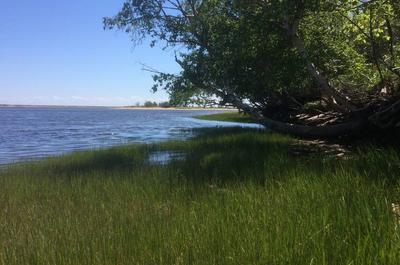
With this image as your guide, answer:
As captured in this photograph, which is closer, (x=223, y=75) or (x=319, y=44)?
(x=319, y=44)

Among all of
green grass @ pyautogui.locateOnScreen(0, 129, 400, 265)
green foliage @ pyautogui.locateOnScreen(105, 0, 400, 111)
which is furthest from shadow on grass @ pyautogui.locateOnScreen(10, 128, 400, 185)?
green foliage @ pyautogui.locateOnScreen(105, 0, 400, 111)

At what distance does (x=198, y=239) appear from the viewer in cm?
550

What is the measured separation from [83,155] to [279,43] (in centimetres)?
969

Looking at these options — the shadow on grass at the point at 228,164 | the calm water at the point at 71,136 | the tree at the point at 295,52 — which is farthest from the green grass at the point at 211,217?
the calm water at the point at 71,136

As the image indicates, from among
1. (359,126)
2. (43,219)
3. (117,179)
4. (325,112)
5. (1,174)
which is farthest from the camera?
(325,112)

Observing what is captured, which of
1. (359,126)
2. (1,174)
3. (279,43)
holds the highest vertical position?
(279,43)

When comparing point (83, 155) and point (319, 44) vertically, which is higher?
point (319, 44)

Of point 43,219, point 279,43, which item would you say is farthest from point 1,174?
point 279,43

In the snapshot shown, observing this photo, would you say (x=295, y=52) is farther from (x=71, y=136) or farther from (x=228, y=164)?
(x=71, y=136)

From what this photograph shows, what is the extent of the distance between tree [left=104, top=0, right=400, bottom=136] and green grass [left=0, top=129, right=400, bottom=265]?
14.6ft

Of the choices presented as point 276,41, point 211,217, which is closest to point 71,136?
point 276,41

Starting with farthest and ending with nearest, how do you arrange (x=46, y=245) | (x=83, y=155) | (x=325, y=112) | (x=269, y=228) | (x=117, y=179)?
(x=83, y=155)
(x=325, y=112)
(x=117, y=179)
(x=46, y=245)
(x=269, y=228)

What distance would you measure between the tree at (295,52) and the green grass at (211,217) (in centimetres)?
445

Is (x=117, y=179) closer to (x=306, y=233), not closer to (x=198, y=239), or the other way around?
(x=198, y=239)
